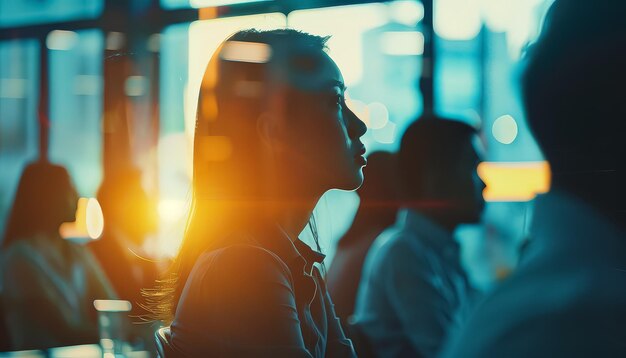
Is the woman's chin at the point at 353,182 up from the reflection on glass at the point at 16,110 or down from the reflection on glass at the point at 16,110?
down

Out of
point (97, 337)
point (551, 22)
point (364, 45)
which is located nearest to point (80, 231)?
point (97, 337)

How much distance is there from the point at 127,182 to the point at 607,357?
2.66ft

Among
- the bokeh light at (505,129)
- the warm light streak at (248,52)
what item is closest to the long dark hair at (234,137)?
the warm light streak at (248,52)

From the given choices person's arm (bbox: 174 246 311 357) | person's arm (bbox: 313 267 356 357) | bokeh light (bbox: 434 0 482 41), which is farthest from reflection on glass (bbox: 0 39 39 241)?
bokeh light (bbox: 434 0 482 41)

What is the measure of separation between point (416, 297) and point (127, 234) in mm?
541

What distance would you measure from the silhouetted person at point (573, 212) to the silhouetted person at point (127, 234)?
54cm

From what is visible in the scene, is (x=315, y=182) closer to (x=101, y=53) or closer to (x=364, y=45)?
(x=364, y=45)

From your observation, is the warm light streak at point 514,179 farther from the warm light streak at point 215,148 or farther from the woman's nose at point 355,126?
the warm light streak at point 215,148

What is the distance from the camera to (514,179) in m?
1.04

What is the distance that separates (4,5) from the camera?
1.48 meters

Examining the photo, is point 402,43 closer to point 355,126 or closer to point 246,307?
point 355,126

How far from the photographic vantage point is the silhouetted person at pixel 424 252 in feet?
3.60

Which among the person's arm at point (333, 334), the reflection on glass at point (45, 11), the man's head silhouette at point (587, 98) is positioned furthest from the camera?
the reflection on glass at point (45, 11)

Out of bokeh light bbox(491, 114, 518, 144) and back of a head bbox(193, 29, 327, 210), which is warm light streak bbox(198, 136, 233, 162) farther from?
bokeh light bbox(491, 114, 518, 144)
